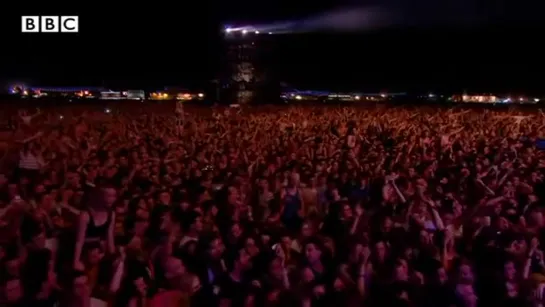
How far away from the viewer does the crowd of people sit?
16.2 ft

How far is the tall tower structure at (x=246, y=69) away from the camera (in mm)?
50906

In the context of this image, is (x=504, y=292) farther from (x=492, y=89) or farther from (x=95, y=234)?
(x=492, y=89)

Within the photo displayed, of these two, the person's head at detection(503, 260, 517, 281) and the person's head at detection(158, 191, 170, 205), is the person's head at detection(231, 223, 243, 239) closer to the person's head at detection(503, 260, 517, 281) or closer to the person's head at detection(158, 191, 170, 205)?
the person's head at detection(158, 191, 170, 205)

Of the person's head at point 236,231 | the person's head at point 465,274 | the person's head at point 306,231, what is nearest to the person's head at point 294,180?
the person's head at point 306,231

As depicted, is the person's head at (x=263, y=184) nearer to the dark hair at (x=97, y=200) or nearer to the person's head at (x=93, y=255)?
the dark hair at (x=97, y=200)

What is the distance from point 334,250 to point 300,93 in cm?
5911

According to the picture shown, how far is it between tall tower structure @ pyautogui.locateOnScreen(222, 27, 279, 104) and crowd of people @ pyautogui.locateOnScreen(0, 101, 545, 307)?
40.1 metres

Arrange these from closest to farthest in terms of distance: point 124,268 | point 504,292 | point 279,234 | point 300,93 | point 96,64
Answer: point 124,268
point 504,292
point 279,234
point 96,64
point 300,93

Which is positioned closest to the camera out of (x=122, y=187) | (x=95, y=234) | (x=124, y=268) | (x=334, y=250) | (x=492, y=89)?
(x=124, y=268)

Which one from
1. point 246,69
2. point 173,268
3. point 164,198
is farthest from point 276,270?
point 246,69

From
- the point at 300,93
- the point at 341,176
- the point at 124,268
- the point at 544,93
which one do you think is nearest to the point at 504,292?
the point at 124,268

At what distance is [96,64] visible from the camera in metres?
43.2

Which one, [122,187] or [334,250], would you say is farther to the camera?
[122,187]

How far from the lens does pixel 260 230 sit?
6.39 m
